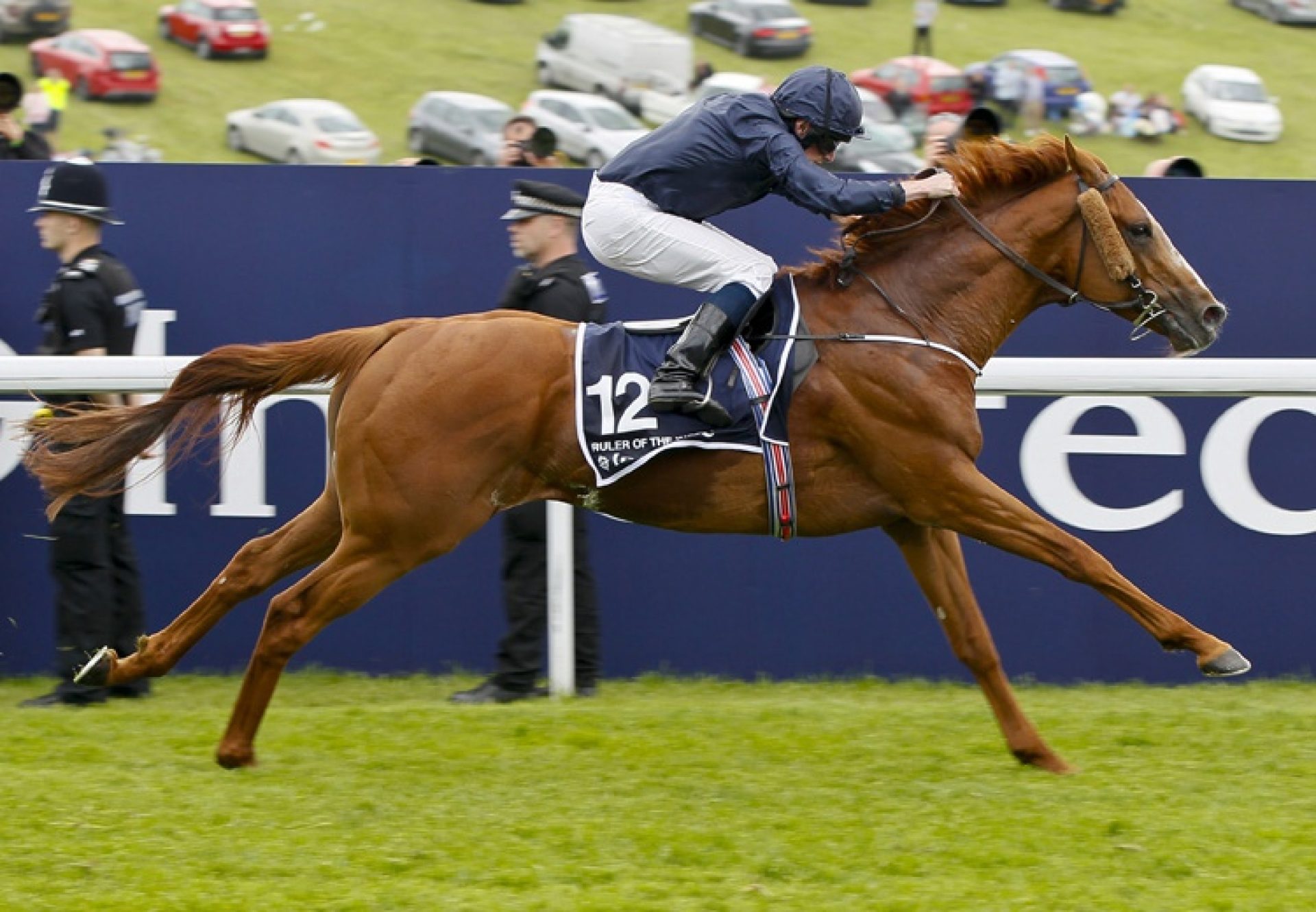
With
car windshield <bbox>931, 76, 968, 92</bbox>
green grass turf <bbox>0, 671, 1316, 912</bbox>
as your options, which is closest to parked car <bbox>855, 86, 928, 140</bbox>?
car windshield <bbox>931, 76, 968, 92</bbox>

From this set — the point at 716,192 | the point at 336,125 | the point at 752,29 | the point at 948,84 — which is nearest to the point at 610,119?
the point at 336,125

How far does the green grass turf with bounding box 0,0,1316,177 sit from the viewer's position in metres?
24.4

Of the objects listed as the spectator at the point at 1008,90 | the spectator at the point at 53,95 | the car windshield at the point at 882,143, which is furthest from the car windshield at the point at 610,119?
the spectator at the point at 53,95

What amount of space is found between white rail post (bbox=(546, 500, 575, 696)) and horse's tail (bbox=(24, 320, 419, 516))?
1.24 metres

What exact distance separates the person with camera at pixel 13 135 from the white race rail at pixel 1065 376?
6.17 feet

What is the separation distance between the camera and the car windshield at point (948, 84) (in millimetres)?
23734

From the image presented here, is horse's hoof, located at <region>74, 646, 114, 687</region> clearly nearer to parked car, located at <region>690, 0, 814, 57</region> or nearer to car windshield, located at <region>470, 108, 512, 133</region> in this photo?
car windshield, located at <region>470, 108, 512, 133</region>

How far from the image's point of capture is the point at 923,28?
28.0m

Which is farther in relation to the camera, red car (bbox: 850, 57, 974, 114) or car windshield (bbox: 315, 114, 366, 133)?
red car (bbox: 850, 57, 974, 114)

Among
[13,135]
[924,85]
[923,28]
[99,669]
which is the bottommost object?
[923,28]

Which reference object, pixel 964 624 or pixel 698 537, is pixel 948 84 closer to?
pixel 698 537

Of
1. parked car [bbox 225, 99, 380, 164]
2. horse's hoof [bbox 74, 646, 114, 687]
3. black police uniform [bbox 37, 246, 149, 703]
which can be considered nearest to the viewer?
horse's hoof [bbox 74, 646, 114, 687]

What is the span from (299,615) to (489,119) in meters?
15.9

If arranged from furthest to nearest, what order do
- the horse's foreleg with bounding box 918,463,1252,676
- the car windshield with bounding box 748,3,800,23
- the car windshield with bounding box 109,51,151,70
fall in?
the car windshield with bounding box 748,3,800,23 → the car windshield with bounding box 109,51,151,70 → the horse's foreleg with bounding box 918,463,1252,676
